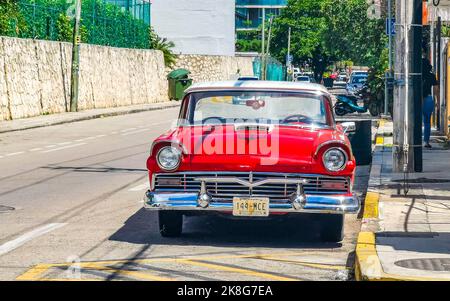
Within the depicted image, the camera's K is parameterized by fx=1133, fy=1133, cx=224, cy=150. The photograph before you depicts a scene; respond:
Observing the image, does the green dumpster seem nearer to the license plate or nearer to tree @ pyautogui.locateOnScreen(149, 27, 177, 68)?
tree @ pyautogui.locateOnScreen(149, 27, 177, 68)

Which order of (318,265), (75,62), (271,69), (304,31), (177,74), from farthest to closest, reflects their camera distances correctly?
(304,31), (271,69), (177,74), (75,62), (318,265)

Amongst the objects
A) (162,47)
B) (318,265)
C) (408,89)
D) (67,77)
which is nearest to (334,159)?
(318,265)

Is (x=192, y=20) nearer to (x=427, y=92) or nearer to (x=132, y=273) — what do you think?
(x=427, y=92)

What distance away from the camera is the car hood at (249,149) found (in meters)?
11.0

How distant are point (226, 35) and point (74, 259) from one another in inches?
3166

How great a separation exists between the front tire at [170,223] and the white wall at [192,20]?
255ft

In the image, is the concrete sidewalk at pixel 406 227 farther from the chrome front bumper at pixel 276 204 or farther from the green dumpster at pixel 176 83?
the green dumpster at pixel 176 83

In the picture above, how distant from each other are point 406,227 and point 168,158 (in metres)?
2.56

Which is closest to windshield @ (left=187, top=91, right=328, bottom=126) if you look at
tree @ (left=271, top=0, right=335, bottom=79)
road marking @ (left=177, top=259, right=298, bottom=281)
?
road marking @ (left=177, top=259, right=298, bottom=281)

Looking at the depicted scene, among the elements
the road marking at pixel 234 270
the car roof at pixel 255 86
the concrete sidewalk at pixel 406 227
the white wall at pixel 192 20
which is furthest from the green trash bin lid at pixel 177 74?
the road marking at pixel 234 270

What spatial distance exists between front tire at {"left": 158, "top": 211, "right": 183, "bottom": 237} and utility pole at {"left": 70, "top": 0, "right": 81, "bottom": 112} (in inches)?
1204

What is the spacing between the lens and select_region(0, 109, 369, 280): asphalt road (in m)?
9.59

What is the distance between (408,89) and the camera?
1691cm
